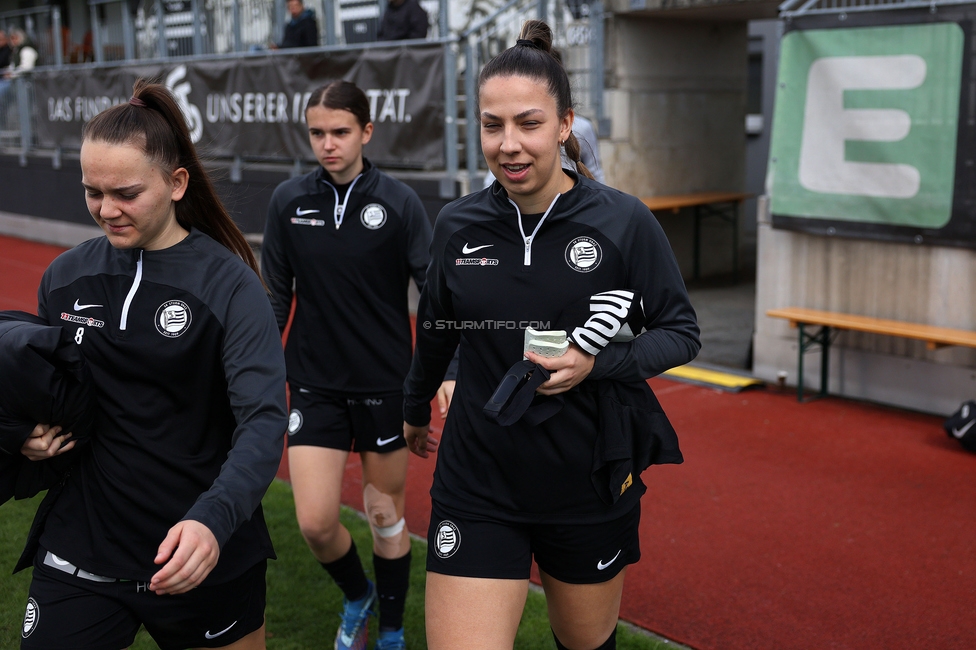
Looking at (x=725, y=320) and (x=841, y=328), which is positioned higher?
(x=841, y=328)

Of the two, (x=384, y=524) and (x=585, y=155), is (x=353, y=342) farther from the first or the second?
(x=585, y=155)

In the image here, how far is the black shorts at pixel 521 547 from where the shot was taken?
271 centimetres

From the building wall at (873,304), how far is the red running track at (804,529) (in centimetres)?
28

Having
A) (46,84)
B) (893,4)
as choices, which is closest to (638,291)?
(893,4)

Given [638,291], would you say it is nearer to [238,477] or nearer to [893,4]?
[238,477]

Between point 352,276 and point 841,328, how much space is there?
4999mm

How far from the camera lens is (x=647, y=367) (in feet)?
8.76

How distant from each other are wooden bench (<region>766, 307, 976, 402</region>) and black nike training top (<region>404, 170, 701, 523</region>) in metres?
4.98

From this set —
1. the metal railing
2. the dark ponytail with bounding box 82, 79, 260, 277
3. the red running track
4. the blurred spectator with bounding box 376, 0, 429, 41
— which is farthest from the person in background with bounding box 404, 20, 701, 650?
the blurred spectator with bounding box 376, 0, 429, 41

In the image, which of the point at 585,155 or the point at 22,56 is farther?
the point at 22,56

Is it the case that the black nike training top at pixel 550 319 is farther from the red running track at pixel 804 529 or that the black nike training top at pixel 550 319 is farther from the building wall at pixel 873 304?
the building wall at pixel 873 304

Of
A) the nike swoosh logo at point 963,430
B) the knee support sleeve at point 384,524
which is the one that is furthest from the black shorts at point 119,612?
the nike swoosh logo at point 963,430

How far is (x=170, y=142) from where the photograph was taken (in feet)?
8.50

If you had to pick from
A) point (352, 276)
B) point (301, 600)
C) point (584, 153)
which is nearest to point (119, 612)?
point (352, 276)
